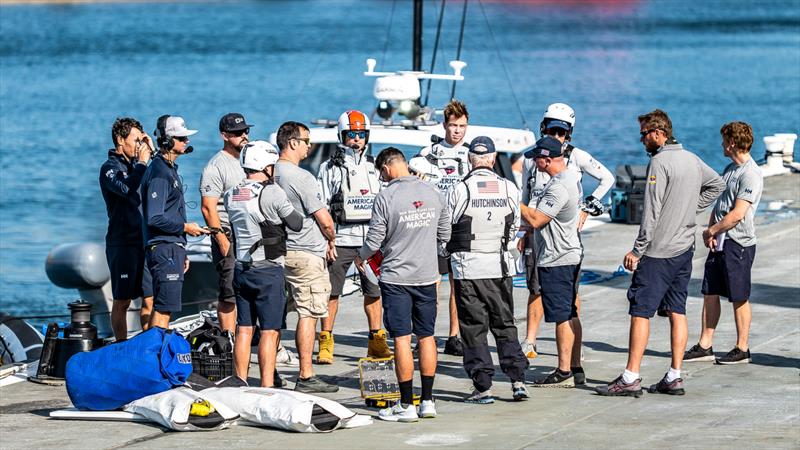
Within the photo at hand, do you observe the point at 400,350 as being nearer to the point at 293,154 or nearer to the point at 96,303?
the point at 293,154

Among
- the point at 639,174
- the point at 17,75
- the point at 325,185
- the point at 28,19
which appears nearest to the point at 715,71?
the point at 17,75

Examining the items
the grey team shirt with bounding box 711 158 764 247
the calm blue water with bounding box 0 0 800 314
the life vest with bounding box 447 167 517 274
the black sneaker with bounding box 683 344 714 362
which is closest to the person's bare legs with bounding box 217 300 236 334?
the life vest with bounding box 447 167 517 274

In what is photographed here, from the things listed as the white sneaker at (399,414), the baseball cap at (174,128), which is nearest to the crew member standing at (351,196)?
the baseball cap at (174,128)

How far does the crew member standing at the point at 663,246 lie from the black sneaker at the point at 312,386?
1852mm

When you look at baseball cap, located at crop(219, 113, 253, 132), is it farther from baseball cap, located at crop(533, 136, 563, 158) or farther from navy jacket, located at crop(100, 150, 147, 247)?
baseball cap, located at crop(533, 136, 563, 158)

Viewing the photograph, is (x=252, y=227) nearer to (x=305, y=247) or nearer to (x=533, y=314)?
(x=305, y=247)

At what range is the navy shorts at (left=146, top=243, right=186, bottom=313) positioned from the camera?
9977 millimetres

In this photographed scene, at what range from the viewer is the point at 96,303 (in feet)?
63.1

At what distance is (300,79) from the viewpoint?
79.6 meters

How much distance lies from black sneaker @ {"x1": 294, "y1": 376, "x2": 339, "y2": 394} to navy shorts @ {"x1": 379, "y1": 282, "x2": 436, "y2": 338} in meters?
0.99

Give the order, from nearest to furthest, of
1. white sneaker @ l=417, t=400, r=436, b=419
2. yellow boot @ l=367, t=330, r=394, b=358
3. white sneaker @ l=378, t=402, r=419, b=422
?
white sneaker @ l=378, t=402, r=419, b=422 < white sneaker @ l=417, t=400, r=436, b=419 < yellow boot @ l=367, t=330, r=394, b=358

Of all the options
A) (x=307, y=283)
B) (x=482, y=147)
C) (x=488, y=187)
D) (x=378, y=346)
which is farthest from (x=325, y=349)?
(x=482, y=147)

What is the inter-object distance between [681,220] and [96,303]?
39.0 ft

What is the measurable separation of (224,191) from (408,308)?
2.09 meters
